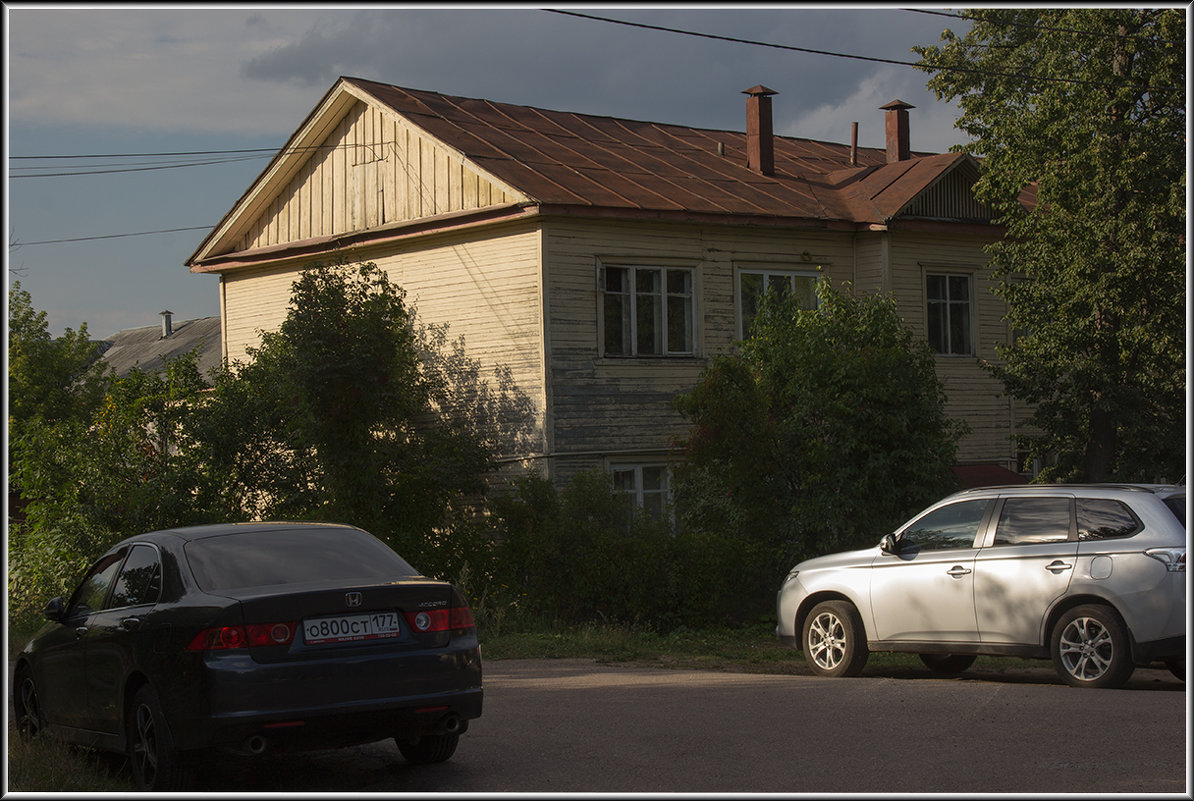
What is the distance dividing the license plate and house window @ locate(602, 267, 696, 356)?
14.0 metres

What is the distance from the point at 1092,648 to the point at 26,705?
26.5 ft

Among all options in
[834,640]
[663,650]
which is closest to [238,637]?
[834,640]

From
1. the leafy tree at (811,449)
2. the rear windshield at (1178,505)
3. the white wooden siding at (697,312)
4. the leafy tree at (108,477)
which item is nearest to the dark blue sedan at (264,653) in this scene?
the rear windshield at (1178,505)

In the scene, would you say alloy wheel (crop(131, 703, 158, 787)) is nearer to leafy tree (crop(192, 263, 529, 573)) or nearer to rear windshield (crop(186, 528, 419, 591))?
rear windshield (crop(186, 528, 419, 591))

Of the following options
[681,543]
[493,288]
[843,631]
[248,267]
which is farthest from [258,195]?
[843,631]

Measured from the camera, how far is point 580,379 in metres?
20.4

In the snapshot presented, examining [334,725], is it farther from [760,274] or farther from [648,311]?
[760,274]

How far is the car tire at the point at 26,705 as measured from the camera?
8727 mm

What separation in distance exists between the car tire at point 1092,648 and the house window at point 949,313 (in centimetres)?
1438

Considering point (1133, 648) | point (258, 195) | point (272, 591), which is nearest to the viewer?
point (272, 591)

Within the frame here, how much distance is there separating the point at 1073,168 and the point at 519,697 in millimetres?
14451

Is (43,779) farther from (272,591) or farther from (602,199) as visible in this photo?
(602,199)

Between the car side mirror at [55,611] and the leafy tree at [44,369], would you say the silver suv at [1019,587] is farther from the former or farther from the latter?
the leafy tree at [44,369]

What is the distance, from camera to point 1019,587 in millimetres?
10617
